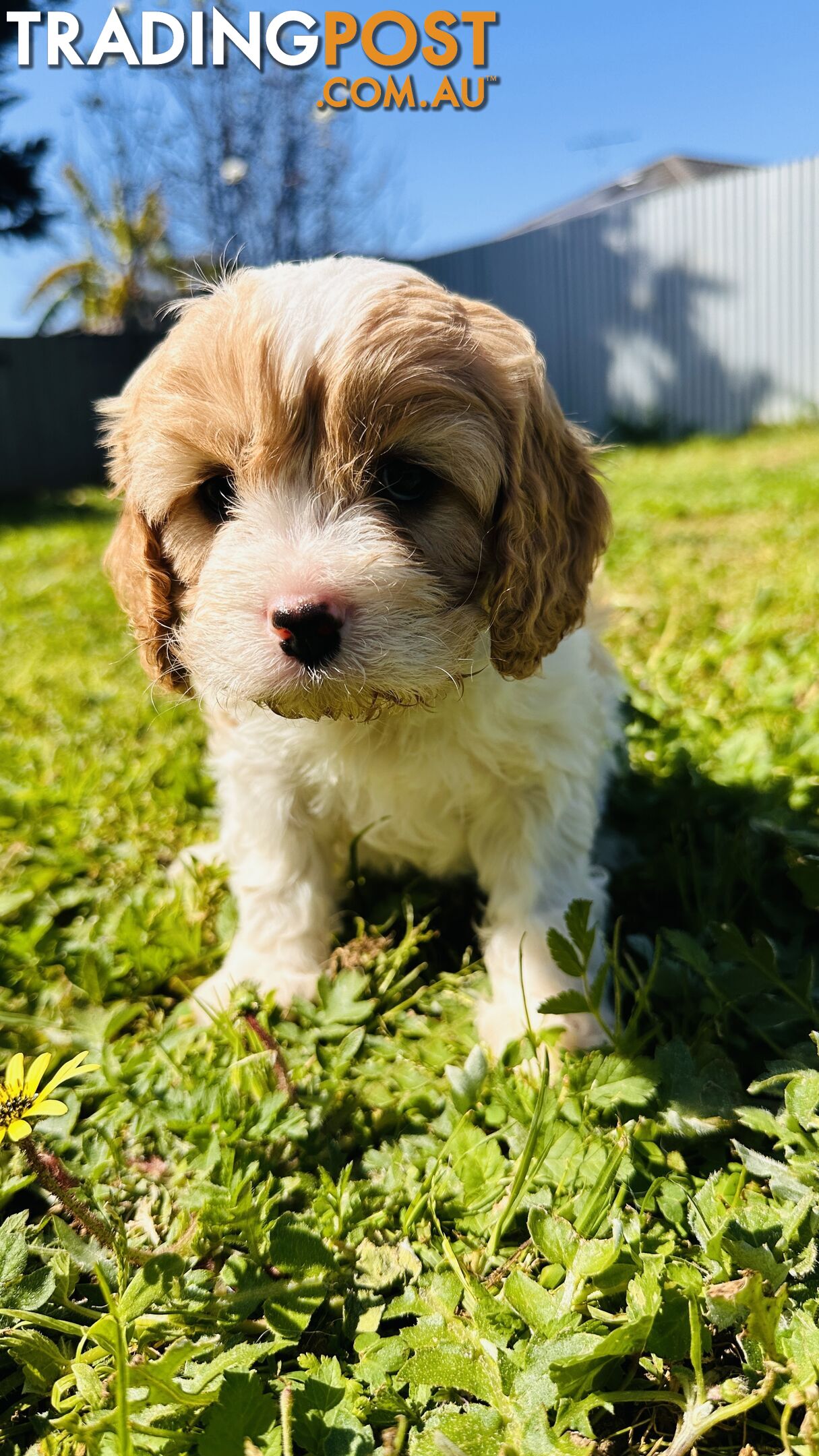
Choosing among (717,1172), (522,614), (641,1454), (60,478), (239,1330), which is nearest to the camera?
(641,1454)

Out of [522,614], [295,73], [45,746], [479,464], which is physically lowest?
[45,746]

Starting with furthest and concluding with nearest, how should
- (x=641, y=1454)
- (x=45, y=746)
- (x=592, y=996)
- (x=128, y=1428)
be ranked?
(x=45, y=746) → (x=592, y=996) → (x=641, y=1454) → (x=128, y=1428)

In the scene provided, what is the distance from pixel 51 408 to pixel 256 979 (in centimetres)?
1944

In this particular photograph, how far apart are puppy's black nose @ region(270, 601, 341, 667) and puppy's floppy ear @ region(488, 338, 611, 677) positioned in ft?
1.48

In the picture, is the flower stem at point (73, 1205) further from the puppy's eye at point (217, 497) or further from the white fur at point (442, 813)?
the puppy's eye at point (217, 497)

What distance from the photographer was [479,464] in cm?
214

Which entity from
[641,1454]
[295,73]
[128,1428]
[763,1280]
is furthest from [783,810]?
[295,73]

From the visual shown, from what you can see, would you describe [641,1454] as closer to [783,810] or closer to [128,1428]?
[128,1428]

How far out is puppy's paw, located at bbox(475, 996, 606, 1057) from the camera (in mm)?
2348

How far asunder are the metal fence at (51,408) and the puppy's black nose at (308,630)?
18.7 metres

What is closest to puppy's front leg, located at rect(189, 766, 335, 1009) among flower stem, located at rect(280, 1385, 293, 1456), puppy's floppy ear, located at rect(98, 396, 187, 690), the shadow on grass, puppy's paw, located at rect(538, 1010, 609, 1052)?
the shadow on grass

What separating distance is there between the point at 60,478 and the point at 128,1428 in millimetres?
20404

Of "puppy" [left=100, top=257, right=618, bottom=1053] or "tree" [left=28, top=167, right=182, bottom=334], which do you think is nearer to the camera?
"puppy" [left=100, top=257, right=618, bottom=1053]

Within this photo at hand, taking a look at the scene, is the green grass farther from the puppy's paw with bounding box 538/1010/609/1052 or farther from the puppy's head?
the puppy's head
